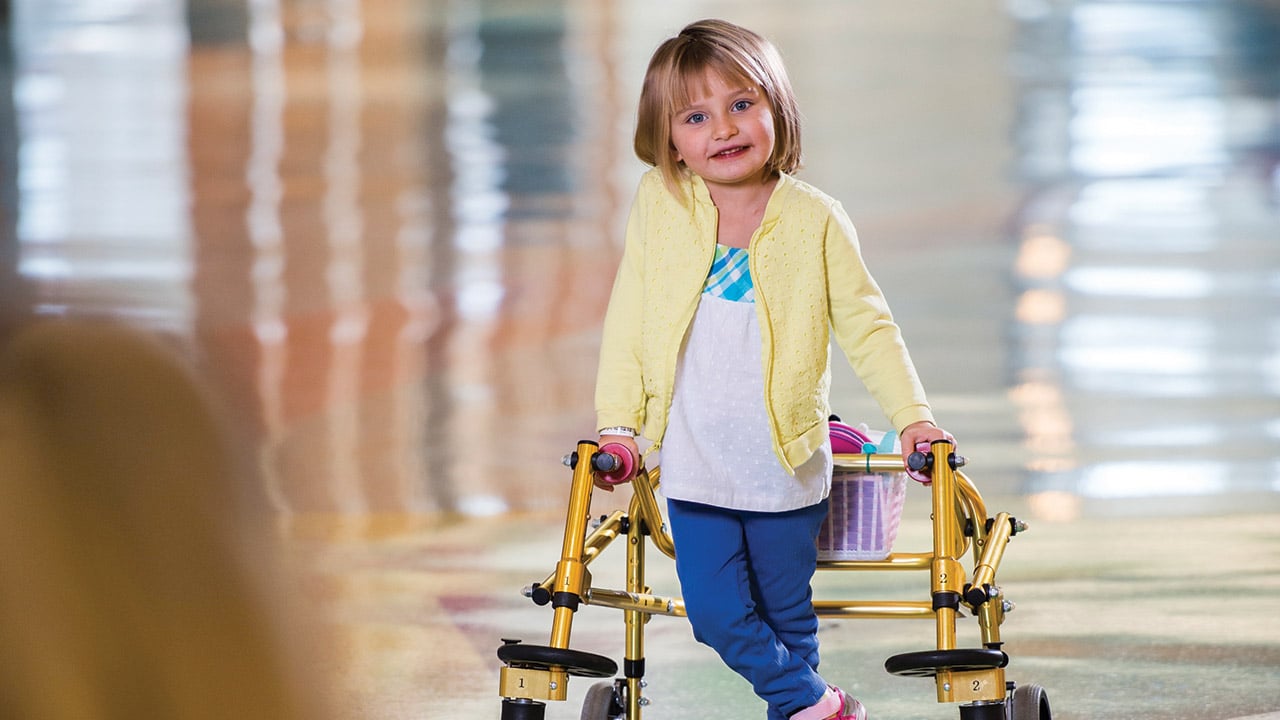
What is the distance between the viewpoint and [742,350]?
215cm

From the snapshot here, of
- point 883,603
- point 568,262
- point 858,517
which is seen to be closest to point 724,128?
point 858,517

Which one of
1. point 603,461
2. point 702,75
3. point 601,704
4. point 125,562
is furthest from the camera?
point 125,562

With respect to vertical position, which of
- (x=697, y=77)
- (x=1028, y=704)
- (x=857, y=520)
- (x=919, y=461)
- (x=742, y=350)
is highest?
(x=697, y=77)

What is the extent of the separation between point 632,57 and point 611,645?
618 centimetres

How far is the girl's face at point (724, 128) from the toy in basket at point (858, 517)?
47 cm

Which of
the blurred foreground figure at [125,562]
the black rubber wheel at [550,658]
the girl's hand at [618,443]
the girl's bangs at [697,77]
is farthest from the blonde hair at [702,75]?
the blurred foreground figure at [125,562]

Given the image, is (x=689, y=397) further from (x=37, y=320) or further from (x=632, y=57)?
(x=632, y=57)

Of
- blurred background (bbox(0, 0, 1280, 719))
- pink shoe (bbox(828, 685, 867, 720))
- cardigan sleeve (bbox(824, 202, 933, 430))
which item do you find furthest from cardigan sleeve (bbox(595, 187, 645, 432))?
blurred background (bbox(0, 0, 1280, 719))

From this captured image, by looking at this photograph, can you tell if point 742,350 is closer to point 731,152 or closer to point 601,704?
point 731,152

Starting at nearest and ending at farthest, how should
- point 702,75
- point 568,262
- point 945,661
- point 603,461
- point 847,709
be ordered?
point 945,661 < point 603,461 < point 702,75 < point 847,709 < point 568,262

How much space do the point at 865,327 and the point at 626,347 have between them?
0.33 m

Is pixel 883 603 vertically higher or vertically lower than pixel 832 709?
higher

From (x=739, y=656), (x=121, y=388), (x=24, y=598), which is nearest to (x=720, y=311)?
(x=739, y=656)

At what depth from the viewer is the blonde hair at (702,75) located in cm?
212
